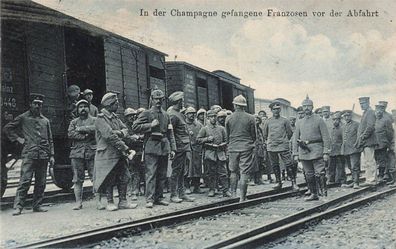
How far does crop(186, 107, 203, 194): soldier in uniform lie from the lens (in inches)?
325

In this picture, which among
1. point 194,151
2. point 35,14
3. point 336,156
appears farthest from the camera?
point 336,156

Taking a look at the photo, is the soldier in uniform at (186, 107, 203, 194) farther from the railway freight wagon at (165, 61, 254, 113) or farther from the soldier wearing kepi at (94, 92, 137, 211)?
the railway freight wagon at (165, 61, 254, 113)

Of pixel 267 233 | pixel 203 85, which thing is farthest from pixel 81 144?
Answer: pixel 203 85

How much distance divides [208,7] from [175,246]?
3.59 meters

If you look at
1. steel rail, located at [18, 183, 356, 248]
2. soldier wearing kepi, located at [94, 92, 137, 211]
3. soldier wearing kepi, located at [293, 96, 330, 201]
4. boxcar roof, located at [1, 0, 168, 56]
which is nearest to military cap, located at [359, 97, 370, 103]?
soldier wearing kepi, located at [293, 96, 330, 201]

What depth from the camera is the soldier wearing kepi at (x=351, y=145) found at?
8826mm

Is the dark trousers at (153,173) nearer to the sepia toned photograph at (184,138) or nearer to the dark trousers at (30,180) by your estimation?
the sepia toned photograph at (184,138)

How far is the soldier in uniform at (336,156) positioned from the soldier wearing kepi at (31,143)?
6035mm

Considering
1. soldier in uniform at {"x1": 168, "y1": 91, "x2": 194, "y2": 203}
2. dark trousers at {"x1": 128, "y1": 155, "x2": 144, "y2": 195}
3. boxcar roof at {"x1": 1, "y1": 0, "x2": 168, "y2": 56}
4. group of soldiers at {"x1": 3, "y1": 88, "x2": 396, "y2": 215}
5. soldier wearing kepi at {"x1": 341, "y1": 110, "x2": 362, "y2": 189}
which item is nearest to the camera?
group of soldiers at {"x1": 3, "y1": 88, "x2": 396, "y2": 215}

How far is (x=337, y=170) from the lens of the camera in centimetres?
963

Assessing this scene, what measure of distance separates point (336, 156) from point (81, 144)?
566 cm

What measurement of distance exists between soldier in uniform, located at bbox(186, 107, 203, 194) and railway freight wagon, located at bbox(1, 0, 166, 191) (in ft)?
6.23

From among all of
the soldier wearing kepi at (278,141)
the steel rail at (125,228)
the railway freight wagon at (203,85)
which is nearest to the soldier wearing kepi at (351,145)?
the soldier wearing kepi at (278,141)

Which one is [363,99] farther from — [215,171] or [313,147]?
[215,171]
